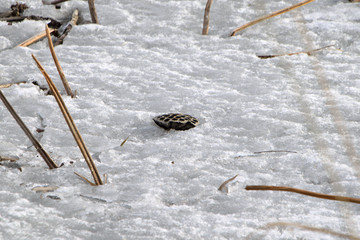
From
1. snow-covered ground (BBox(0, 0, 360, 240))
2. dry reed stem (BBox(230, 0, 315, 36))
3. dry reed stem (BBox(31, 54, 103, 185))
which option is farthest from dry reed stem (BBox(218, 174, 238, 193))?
dry reed stem (BBox(230, 0, 315, 36))

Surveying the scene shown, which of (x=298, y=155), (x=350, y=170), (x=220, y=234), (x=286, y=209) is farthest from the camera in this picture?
(x=298, y=155)

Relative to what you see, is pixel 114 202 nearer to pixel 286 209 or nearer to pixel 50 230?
pixel 50 230

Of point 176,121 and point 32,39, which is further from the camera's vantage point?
point 32,39

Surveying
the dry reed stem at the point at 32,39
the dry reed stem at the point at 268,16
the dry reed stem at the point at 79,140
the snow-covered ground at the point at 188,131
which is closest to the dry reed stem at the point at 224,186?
the snow-covered ground at the point at 188,131

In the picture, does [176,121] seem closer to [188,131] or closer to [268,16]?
[188,131]

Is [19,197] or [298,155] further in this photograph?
[298,155]

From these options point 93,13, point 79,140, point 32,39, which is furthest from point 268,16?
point 79,140

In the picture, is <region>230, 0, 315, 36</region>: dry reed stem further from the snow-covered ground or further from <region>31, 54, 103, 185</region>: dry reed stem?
<region>31, 54, 103, 185</region>: dry reed stem

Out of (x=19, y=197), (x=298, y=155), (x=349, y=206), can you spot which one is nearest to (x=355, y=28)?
(x=298, y=155)
